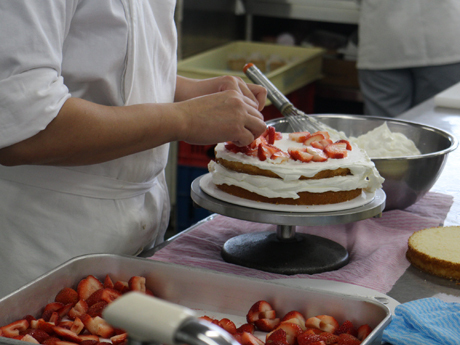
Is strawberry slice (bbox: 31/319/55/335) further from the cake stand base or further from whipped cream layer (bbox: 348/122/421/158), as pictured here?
whipped cream layer (bbox: 348/122/421/158)

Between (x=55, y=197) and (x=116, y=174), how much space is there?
0.39 ft

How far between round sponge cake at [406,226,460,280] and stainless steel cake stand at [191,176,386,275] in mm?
105

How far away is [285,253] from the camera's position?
Answer: 1.14 meters

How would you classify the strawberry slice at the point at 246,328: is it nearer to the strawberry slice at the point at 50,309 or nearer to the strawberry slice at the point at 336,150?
the strawberry slice at the point at 50,309

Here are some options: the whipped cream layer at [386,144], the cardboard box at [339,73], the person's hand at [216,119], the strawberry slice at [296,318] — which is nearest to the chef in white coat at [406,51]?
the cardboard box at [339,73]

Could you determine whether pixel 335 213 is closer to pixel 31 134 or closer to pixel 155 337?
pixel 31 134

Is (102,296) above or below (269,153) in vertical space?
below

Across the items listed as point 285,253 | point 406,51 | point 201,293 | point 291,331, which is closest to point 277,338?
point 291,331

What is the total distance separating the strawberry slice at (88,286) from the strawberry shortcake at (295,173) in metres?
0.33

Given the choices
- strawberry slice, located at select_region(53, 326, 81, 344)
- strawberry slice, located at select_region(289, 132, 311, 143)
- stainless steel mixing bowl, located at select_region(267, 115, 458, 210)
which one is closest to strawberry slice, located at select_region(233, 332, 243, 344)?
strawberry slice, located at select_region(53, 326, 81, 344)

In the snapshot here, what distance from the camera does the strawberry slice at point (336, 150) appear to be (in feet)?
3.73

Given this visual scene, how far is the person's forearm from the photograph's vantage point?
90cm

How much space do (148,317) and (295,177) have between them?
0.69 meters

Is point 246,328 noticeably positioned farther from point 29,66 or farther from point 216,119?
point 29,66
